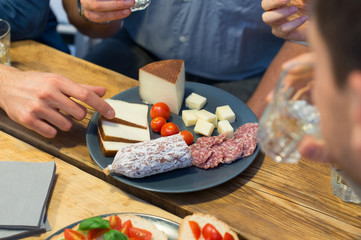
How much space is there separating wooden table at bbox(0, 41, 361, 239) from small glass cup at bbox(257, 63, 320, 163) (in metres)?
0.46

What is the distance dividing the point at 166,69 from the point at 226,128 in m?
0.40

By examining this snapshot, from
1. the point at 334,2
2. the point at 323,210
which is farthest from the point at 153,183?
the point at 334,2

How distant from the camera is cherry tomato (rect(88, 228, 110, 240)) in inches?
36.5

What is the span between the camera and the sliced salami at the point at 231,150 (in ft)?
3.98

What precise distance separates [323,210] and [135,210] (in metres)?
0.53

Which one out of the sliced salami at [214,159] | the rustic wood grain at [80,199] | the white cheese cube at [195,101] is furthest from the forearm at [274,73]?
the rustic wood grain at [80,199]

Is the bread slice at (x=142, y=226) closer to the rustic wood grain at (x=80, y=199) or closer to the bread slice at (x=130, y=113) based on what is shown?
the rustic wood grain at (x=80, y=199)

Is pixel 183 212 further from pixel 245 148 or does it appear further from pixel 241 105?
pixel 241 105

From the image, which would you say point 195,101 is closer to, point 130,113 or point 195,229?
point 130,113

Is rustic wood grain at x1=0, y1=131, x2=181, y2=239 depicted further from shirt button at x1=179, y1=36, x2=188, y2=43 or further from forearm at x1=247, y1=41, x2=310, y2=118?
shirt button at x1=179, y1=36, x2=188, y2=43

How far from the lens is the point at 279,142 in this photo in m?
0.66

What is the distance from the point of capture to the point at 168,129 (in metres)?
1.33

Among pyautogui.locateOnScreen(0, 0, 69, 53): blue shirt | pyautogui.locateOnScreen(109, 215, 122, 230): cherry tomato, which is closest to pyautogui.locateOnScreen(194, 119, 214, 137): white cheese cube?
pyautogui.locateOnScreen(109, 215, 122, 230): cherry tomato

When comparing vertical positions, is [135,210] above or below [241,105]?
below
